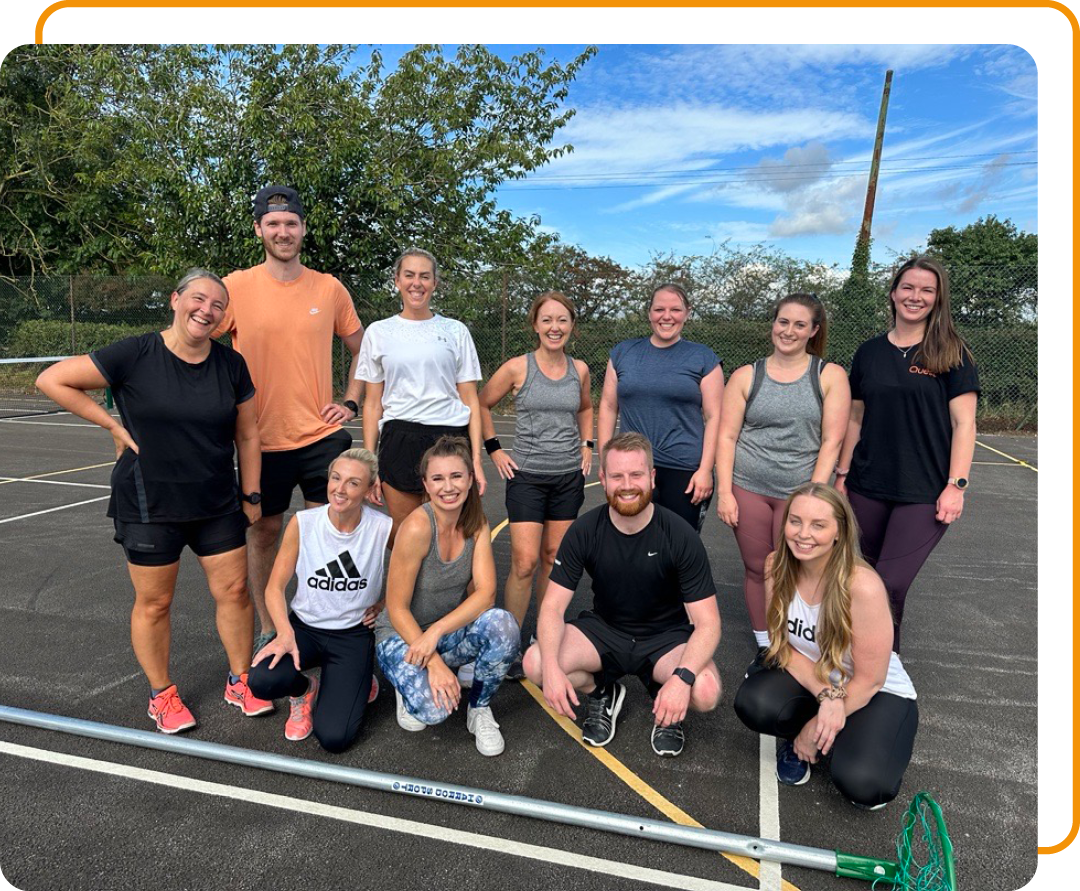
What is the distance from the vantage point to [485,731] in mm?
3154

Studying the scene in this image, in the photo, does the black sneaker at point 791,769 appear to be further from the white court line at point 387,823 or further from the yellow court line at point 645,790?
the white court line at point 387,823

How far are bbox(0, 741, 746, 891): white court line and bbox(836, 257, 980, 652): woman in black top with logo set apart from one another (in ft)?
6.39

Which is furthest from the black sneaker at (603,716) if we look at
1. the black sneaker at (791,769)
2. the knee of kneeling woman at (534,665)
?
the black sneaker at (791,769)

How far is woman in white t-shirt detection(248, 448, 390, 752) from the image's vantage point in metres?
3.15

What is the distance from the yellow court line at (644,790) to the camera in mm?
2461

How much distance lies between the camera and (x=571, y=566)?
3.21m

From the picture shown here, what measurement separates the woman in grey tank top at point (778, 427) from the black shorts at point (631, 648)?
0.69m

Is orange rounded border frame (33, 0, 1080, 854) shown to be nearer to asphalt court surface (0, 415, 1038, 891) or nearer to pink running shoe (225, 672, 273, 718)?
asphalt court surface (0, 415, 1038, 891)

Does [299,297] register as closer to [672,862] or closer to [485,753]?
[485,753]

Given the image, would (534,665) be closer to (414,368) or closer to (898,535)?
(414,368)

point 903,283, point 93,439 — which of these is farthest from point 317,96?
point 903,283

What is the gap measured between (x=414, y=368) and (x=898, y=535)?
8.39ft

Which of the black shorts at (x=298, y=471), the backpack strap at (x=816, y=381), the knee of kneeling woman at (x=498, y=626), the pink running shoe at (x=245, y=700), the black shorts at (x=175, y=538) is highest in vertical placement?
the backpack strap at (x=816, y=381)

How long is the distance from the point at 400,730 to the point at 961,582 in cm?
457
